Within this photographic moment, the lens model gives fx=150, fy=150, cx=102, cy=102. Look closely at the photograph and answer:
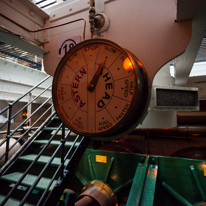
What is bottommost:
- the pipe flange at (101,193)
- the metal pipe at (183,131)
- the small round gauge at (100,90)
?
the pipe flange at (101,193)

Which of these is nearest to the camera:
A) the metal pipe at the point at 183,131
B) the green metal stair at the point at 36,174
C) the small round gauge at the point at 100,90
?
the small round gauge at the point at 100,90

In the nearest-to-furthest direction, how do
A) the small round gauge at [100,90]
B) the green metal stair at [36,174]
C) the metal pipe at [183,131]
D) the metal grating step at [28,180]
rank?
the small round gauge at [100,90] < the green metal stair at [36,174] < the metal grating step at [28,180] < the metal pipe at [183,131]

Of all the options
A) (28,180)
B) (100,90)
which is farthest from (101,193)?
(100,90)

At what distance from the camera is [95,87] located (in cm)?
112

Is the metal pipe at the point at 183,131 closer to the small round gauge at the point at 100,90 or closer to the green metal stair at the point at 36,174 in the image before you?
the green metal stair at the point at 36,174

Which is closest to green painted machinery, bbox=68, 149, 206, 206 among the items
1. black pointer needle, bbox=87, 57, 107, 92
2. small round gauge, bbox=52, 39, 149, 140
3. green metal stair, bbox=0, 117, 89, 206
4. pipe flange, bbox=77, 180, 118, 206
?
pipe flange, bbox=77, 180, 118, 206

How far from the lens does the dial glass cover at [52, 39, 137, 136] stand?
1.03 meters

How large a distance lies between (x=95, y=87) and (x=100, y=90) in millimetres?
45

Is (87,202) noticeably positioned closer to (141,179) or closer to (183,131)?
(141,179)

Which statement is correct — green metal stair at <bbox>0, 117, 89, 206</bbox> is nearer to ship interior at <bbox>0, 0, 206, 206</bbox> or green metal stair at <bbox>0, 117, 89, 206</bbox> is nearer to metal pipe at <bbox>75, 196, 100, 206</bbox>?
ship interior at <bbox>0, 0, 206, 206</bbox>

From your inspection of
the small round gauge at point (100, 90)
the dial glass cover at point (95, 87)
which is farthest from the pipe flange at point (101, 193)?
the dial glass cover at point (95, 87)

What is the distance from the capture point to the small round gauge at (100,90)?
103 centimetres

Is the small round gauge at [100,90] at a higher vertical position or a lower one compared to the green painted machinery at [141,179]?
higher

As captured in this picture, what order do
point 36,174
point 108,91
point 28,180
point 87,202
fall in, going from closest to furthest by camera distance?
1. point 108,91
2. point 87,202
3. point 28,180
4. point 36,174
